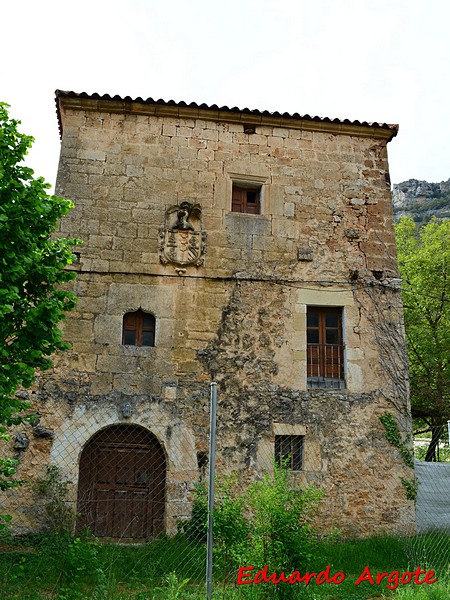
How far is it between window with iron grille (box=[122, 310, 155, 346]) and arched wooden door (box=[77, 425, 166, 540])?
131cm

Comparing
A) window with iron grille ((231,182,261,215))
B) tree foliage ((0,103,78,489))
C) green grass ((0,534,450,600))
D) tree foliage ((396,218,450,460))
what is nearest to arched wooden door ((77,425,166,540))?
green grass ((0,534,450,600))

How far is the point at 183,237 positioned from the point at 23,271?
450cm

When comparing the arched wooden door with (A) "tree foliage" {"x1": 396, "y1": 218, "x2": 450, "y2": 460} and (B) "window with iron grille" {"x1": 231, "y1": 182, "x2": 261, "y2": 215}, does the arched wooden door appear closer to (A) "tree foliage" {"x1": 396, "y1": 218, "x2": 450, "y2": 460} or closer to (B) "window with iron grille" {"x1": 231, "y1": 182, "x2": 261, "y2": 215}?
(B) "window with iron grille" {"x1": 231, "y1": 182, "x2": 261, "y2": 215}

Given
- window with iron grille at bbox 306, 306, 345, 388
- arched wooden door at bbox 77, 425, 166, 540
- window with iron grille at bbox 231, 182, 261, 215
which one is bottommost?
arched wooden door at bbox 77, 425, 166, 540

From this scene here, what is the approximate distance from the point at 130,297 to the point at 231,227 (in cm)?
207

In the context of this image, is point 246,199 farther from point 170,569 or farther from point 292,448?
point 170,569

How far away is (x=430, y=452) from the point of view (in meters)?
13.8

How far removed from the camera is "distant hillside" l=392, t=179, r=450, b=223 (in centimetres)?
5644

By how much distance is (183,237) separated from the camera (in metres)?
9.54

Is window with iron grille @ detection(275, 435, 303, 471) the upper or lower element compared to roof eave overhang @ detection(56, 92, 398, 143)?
lower

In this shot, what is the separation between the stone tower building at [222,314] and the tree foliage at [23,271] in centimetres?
311

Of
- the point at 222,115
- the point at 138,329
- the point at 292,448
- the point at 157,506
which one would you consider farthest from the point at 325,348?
the point at 222,115

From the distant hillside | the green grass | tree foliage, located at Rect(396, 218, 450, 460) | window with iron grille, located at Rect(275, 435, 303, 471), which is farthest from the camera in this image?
the distant hillside

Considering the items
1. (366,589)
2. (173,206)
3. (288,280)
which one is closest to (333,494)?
(366,589)
